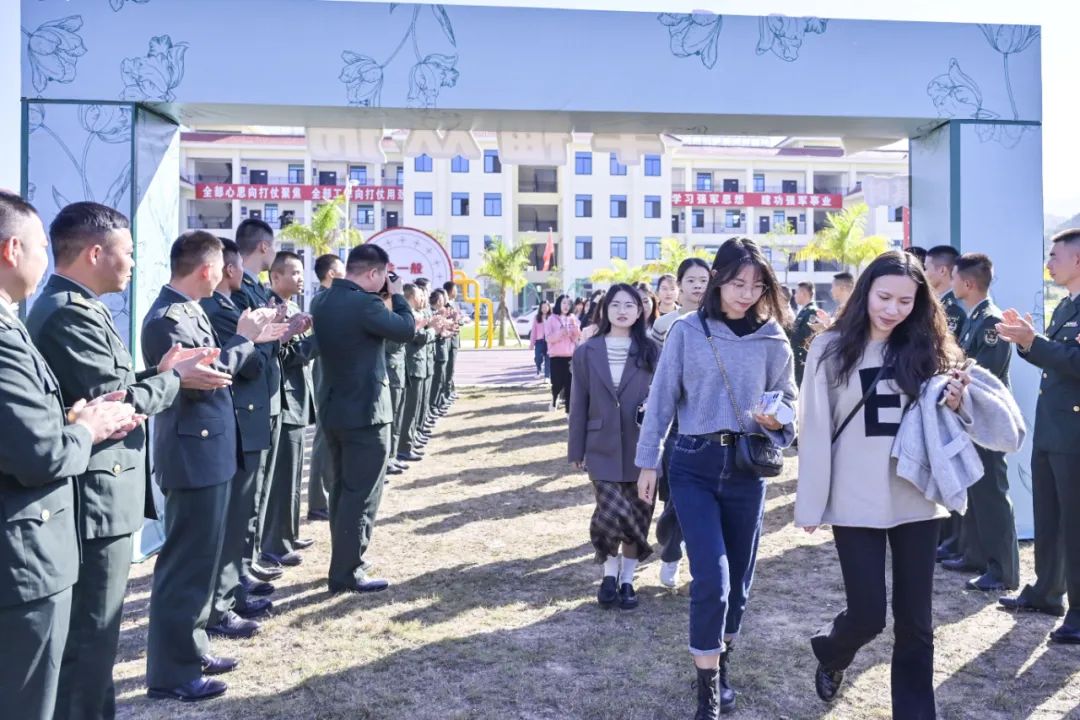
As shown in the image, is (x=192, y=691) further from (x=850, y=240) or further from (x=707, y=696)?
(x=850, y=240)

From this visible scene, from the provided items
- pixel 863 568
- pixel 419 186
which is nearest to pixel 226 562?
pixel 863 568

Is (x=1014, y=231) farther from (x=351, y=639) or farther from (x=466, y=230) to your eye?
(x=466, y=230)

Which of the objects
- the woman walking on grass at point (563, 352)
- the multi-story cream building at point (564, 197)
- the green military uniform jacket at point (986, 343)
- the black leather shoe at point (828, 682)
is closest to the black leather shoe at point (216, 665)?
the black leather shoe at point (828, 682)

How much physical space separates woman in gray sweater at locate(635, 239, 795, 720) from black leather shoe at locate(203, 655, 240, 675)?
223cm

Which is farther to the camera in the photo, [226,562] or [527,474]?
[527,474]

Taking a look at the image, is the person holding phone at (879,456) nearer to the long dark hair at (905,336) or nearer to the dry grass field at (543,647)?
the long dark hair at (905,336)

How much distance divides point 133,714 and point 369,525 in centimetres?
199

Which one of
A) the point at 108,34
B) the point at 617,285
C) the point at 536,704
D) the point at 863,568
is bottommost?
the point at 536,704

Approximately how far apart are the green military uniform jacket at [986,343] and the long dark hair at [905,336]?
7.55 ft

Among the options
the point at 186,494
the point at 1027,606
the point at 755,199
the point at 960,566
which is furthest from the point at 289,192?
the point at 1027,606

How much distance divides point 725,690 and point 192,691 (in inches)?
95.2

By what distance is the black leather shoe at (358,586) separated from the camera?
218 inches

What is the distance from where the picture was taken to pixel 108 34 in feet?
19.2

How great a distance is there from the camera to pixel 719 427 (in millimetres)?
3752
